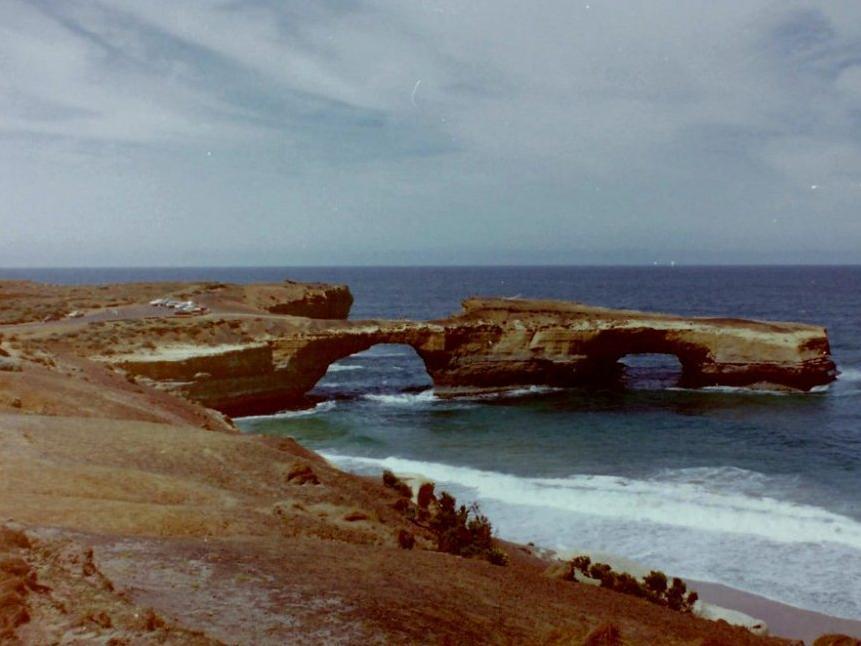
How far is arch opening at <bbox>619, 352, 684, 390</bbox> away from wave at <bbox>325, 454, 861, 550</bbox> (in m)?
22.6

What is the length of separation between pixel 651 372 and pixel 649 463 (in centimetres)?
2873

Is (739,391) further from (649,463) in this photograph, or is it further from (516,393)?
(649,463)

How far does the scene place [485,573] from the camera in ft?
35.9

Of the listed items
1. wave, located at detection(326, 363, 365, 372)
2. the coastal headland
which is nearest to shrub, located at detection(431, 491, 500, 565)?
the coastal headland

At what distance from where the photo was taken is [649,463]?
1147 inches

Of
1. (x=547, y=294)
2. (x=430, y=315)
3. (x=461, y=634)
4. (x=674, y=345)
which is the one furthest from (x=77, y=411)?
(x=547, y=294)

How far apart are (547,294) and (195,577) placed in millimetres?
144868

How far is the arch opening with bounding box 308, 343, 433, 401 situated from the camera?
48250 mm

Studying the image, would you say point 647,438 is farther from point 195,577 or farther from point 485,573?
point 195,577

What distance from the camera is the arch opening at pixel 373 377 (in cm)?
4825

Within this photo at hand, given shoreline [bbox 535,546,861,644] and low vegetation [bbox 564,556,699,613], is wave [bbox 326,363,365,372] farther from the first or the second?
low vegetation [bbox 564,556,699,613]

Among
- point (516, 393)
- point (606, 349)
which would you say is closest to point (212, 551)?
point (516, 393)

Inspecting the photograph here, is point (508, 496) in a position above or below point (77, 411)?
below

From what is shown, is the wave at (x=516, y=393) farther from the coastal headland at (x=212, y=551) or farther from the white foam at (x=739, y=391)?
the coastal headland at (x=212, y=551)
